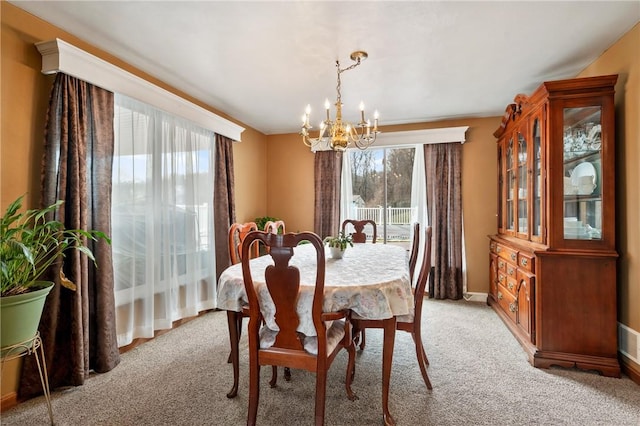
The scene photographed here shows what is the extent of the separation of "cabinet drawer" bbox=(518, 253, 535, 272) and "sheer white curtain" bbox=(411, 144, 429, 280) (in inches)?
63.9

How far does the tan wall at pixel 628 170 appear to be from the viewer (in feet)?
7.11

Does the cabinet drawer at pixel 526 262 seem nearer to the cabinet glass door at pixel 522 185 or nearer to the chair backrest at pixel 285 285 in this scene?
the cabinet glass door at pixel 522 185

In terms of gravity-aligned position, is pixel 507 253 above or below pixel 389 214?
below

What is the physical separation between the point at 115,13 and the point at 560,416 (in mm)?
3683

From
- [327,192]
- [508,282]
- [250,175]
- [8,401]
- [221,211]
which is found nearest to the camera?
[8,401]

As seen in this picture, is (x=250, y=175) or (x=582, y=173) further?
(x=250, y=175)

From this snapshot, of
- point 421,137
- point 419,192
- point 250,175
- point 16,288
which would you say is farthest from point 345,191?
point 16,288

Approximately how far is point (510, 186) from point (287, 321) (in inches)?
119

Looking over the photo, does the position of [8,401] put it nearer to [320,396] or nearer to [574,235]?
[320,396]

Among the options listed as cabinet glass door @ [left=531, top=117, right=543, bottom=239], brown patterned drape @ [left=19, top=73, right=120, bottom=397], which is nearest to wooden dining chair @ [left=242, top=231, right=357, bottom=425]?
brown patterned drape @ [left=19, top=73, right=120, bottom=397]

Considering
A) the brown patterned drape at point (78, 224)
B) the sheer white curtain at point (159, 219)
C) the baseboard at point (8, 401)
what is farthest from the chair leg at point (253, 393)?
the sheer white curtain at point (159, 219)

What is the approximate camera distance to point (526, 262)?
2.62 metres

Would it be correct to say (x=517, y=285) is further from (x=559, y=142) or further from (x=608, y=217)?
(x=559, y=142)

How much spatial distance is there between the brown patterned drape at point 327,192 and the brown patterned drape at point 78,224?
9.38 ft
